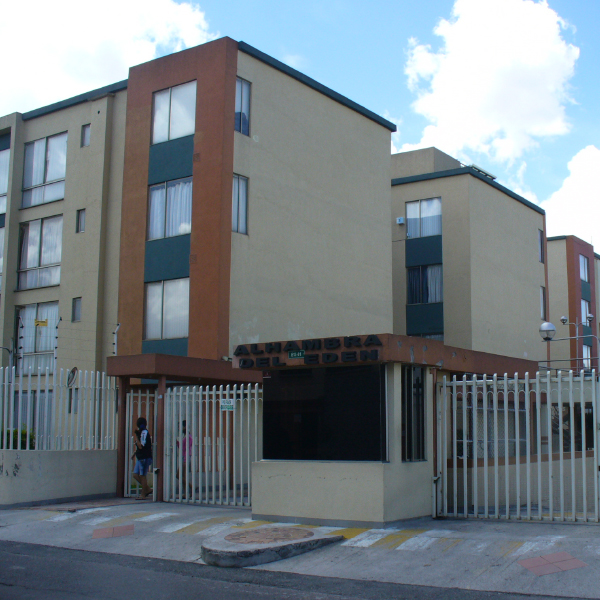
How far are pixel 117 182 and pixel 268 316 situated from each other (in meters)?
6.51

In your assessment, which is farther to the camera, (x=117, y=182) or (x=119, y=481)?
(x=117, y=182)

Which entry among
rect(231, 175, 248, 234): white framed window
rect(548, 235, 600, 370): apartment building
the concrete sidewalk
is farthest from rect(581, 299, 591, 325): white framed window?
the concrete sidewalk

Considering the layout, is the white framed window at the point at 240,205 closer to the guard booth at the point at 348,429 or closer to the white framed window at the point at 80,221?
the white framed window at the point at 80,221

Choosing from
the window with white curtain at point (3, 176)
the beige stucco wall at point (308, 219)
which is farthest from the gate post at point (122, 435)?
the window with white curtain at point (3, 176)

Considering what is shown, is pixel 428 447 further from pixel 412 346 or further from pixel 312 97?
pixel 312 97

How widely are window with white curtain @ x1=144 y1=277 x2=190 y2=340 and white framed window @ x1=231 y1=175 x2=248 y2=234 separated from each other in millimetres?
2096

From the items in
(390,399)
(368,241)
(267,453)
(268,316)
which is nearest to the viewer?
(390,399)

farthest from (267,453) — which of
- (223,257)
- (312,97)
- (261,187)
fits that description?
(312,97)

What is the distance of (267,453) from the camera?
12172 millimetres

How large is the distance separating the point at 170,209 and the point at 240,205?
2.03 meters

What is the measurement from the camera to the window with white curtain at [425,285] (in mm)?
30406

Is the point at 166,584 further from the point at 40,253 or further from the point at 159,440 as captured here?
the point at 40,253

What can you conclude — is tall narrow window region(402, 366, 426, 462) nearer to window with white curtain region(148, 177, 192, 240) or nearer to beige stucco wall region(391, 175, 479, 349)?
window with white curtain region(148, 177, 192, 240)

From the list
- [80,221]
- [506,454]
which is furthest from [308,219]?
[506,454]
